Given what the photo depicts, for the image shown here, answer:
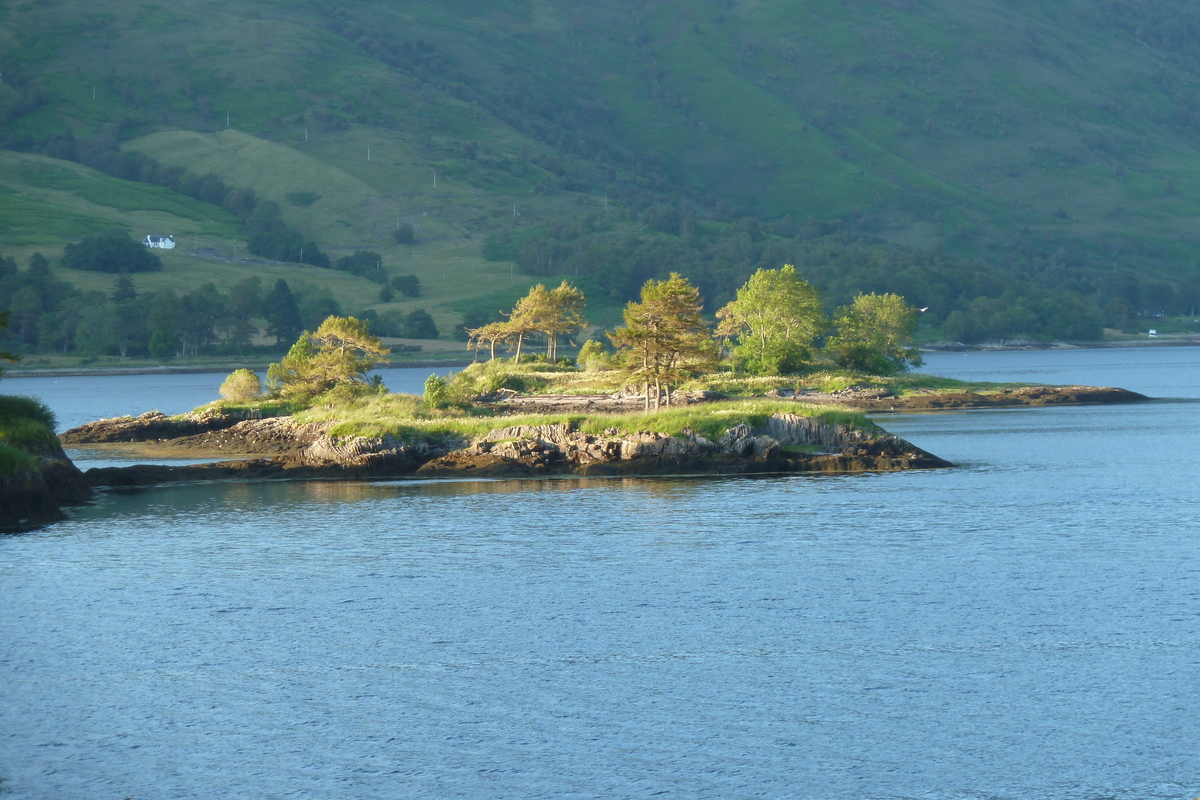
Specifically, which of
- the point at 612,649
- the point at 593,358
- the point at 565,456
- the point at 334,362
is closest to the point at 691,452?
the point at 565,456

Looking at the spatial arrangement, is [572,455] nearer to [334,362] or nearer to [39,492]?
[39,492]

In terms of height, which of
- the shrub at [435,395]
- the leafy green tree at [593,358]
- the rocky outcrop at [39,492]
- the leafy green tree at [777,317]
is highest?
the leafy green tree at [777,317]

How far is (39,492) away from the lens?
48906 mm

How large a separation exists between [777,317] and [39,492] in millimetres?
78976

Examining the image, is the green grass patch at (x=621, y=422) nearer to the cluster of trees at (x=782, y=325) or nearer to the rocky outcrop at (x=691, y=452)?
the rocky outcrop at (x=691, y=452)

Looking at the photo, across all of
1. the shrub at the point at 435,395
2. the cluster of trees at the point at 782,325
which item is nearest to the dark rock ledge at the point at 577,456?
the shrub at the point at 435,395

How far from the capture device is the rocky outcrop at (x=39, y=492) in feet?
153

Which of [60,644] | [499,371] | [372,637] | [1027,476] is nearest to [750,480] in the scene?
[1027,476]

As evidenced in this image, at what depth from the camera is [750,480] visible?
Result: 5688cm

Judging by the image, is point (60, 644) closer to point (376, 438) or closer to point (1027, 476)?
point (376, 438)

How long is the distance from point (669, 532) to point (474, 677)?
18.0 meters

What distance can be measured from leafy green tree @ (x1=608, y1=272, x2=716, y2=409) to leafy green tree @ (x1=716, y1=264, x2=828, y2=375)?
116 feet

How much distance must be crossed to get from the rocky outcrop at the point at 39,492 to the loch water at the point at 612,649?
1.77m

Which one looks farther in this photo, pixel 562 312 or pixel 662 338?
pixel 562 312
